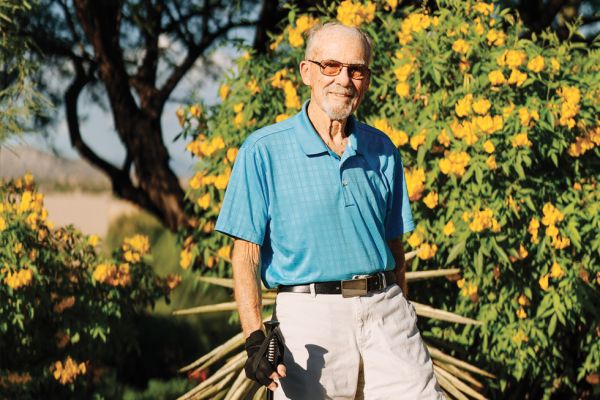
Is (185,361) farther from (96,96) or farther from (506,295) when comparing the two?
(96,96)

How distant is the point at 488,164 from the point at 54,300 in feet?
7.78

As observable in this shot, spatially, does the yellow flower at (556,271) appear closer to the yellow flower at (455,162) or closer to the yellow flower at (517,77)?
the yellow flower at (455,162)

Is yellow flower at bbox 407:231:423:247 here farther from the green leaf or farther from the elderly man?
the elderly man

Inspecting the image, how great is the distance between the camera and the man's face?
2791 millimetres

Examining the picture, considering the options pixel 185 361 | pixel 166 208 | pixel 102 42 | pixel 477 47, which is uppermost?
pixel 102 42

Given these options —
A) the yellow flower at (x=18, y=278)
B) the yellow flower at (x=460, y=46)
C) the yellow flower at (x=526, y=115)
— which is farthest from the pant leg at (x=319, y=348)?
the yellow flower at (x=460, y=46)

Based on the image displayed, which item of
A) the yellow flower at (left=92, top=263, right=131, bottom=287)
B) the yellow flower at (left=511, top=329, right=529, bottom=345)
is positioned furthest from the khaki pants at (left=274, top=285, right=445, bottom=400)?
the yellow flower at (left=92, top=263, right=131, bottom=287)

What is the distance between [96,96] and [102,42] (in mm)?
2565

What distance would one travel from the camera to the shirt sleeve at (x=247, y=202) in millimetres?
2754

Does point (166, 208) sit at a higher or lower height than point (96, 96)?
lower

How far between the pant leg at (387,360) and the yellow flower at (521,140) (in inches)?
78.9

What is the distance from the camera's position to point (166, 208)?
7402 millimetres

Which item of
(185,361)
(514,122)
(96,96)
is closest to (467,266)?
(514,122)

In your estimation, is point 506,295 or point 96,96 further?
point 96,96
